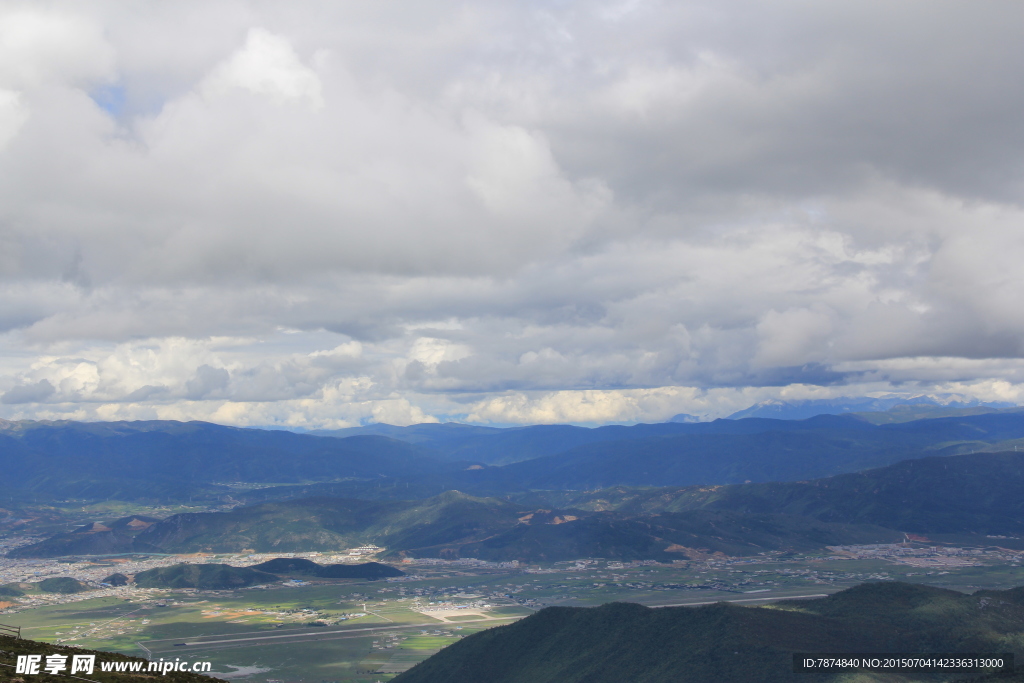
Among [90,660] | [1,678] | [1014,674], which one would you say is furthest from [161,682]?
[1014,674]

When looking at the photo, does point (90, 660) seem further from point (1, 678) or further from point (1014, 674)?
point (1014, 674)

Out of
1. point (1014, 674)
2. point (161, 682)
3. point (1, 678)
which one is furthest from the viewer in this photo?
point (1014, 674)

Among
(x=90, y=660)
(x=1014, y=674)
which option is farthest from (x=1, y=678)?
(x=1014, y=674)

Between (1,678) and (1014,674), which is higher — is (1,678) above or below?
above

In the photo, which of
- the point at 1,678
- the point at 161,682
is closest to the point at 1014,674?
the point at 161,682

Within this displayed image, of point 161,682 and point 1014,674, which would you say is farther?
point 1014,674

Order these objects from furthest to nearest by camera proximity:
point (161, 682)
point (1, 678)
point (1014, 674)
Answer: point (1014, 674) < point (161, 682) < point (1, 678)

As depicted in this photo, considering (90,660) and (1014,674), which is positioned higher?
(90,660)

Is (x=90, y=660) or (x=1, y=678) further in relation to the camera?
(x=90, y=660)

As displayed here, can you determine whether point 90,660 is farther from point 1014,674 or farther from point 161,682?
point 1014,674
